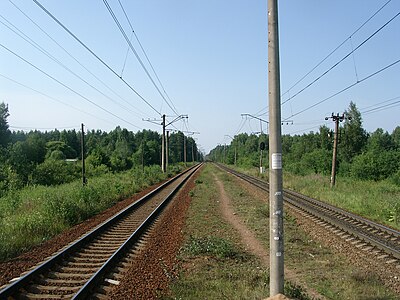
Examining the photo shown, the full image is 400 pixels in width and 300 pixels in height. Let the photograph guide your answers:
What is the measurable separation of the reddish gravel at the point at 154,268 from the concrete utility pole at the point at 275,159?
238 cm

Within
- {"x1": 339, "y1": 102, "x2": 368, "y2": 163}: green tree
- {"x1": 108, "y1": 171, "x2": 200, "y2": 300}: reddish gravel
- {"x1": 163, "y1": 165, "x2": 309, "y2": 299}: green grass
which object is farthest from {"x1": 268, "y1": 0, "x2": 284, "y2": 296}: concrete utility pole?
{"x1": 339, "y1": 102, "x2": 368, "y2": 163}: green tree

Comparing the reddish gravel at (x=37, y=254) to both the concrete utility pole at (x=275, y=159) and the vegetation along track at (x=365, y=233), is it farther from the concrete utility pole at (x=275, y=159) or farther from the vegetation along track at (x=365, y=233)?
the vegetation along track at (x=365, y=233)

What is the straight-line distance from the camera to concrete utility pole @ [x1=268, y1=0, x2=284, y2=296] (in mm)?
5621

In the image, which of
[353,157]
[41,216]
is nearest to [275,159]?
[41,216]

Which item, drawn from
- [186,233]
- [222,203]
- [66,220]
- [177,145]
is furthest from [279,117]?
[177,145]

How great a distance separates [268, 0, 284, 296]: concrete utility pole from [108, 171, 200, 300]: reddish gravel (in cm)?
238

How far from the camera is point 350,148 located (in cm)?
8294

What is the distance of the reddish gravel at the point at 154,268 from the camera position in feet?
23.0

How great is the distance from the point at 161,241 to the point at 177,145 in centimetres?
12430

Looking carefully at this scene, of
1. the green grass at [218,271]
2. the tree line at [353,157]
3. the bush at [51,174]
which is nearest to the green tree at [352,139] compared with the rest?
the tree line at [353,157]

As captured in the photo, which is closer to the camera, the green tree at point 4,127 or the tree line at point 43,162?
the tree line at point 43,162

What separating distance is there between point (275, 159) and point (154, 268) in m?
4.37

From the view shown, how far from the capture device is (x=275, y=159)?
5.67m

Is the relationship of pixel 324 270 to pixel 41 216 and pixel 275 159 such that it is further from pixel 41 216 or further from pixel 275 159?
pixel 41 216
